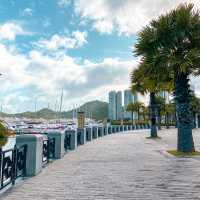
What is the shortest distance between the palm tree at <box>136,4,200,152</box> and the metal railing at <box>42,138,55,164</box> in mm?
7218

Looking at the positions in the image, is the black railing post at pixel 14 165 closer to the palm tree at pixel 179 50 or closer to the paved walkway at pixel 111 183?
the paved walkway at pixel 111 183

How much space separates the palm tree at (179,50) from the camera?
17.1 meters

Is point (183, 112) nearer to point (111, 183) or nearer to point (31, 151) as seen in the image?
point (111, 183)

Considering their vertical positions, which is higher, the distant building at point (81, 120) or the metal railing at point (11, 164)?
the distant building at point (81, 120)

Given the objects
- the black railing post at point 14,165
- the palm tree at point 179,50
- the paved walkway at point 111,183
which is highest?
the palm tree at point 179,50

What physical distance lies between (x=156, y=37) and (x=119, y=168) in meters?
8.74

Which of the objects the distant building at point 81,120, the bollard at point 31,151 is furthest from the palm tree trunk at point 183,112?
the distant building at point 81,120

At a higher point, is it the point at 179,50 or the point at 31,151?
the point at 179,50

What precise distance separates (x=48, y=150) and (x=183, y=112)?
336 inches

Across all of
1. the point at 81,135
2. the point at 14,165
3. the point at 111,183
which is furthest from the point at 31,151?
the point at 81,135

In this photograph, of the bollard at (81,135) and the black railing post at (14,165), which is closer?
the black railing post at (14,165)

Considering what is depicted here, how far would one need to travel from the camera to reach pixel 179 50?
57.7 feet

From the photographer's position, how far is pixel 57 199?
23.6ft

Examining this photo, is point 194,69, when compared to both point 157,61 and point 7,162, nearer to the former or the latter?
point 157,61
